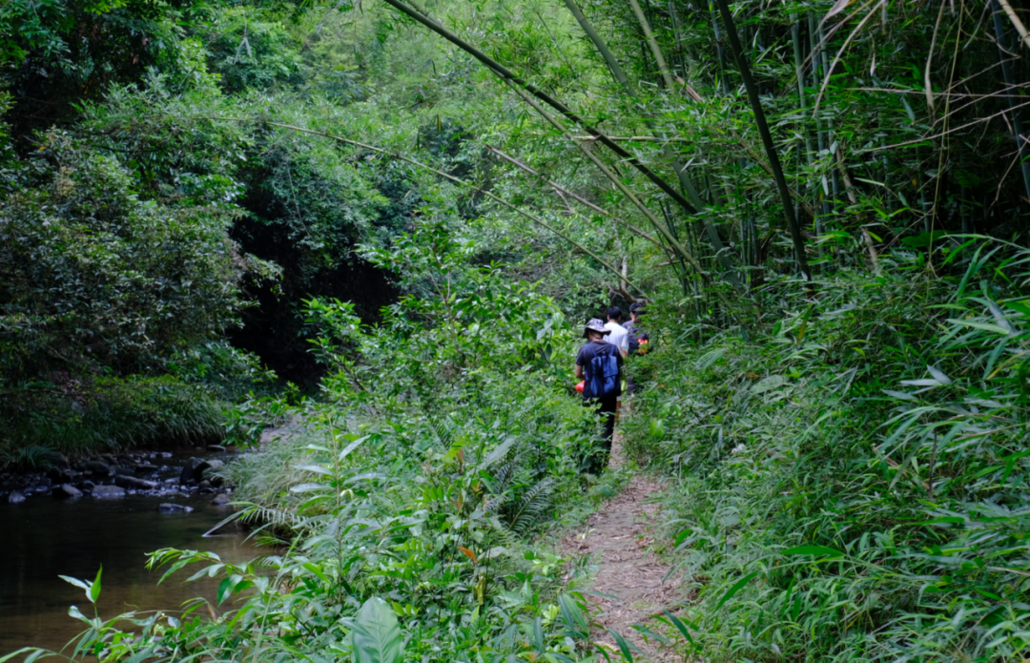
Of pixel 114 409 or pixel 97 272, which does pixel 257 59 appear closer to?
pixel 114 409

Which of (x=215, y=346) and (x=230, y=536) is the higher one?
(x=215, y=346)

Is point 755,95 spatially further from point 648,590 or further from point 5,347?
point 5,347

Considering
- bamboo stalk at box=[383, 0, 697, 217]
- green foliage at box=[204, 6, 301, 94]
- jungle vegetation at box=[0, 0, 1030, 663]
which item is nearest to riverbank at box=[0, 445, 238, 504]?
jungle vegetation at box=[0, 0, 1030, 663]

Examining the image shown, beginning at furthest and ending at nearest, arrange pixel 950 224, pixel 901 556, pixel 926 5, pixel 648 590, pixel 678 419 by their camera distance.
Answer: pixel 678 419, pixel 648 590, pixel 950 224, pixel 926 5, pixel 901 556

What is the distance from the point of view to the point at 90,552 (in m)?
5.76

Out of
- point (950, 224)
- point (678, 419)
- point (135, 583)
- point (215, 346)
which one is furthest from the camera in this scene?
point (215, 346)

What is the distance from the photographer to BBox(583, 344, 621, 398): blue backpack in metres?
5.22

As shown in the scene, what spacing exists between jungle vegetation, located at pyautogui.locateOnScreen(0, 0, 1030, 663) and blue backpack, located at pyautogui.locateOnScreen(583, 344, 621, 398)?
0.28 metres

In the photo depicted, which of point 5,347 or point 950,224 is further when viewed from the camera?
point 5,347

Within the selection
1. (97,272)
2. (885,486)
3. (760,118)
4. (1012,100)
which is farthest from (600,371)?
(97,272)

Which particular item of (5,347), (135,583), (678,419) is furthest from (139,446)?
(678,419)

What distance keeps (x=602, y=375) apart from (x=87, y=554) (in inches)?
178

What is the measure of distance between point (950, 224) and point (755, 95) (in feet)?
2.94

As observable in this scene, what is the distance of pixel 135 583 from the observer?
4996mm
